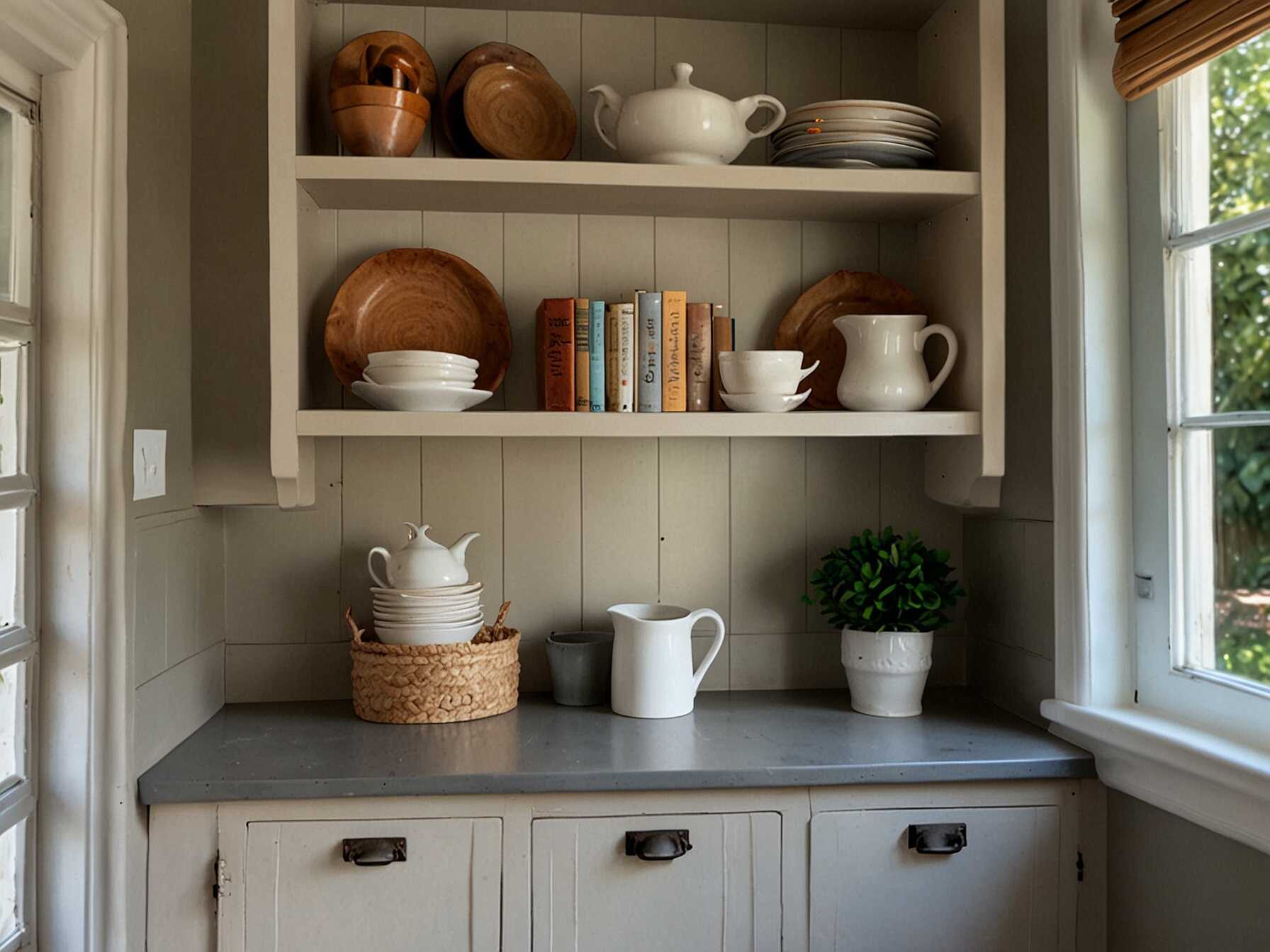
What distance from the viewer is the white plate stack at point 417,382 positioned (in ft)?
5.09

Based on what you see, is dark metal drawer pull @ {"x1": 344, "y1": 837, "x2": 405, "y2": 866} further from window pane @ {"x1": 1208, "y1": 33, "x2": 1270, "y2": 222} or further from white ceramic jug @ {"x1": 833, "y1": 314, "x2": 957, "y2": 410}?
window pane @ {"x1": 1208, "y1": 33, "x2": 1270, "y2": 222}

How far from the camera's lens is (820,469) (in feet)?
6.39

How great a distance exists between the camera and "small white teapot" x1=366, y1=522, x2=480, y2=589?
1.67 meters

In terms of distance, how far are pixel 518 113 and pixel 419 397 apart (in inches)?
22.0

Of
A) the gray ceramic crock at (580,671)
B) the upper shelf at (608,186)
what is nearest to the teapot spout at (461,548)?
the gray ceramic crock at (580,671)

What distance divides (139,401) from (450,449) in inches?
21.9

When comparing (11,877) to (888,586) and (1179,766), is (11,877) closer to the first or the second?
(888,586)

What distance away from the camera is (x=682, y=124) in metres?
1.62

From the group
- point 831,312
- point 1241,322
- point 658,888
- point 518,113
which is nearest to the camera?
point 1241,322

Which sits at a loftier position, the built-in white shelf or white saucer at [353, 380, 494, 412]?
white saucer at [353, 380, 494, 412]

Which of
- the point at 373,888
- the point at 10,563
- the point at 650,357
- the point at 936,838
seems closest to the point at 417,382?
the point at 650,357

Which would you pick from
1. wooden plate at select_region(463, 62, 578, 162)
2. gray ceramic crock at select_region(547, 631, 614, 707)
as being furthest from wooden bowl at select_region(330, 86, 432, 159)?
gray ceramic crock at select_region(547, 631, 614, 707)

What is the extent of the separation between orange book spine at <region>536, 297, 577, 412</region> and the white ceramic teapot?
0.27m

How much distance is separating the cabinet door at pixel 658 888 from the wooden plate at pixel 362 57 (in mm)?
1188
